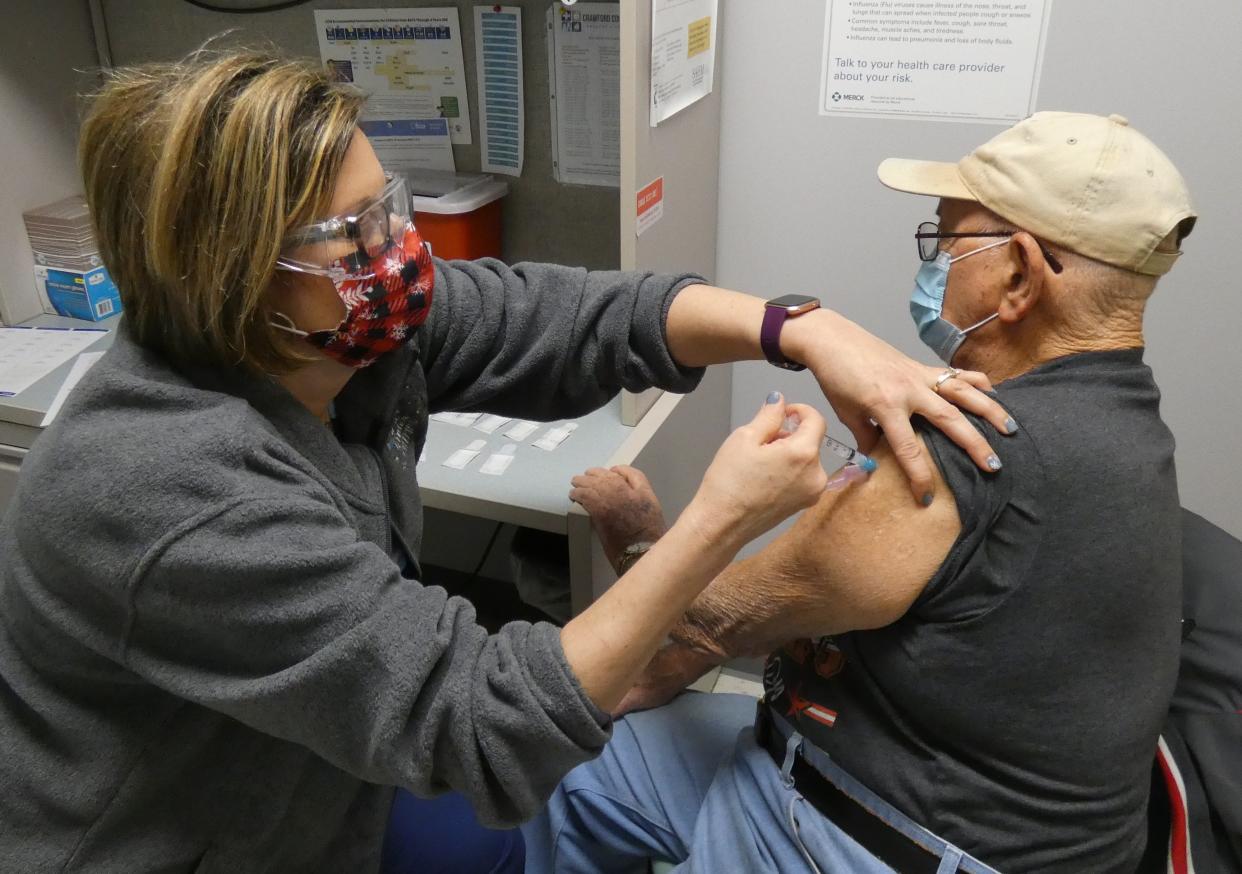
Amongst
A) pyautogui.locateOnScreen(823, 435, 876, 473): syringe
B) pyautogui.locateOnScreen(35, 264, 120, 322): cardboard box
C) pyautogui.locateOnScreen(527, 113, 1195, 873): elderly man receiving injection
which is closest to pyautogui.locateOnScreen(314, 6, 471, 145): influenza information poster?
pyautogui.locateOnScreen(35, 264, 120, 322): cardboard box

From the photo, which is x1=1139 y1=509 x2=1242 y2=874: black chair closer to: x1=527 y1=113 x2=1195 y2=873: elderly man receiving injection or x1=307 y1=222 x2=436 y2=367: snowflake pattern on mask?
x1=527 y1=113 x2=1195 y2=873: elderly man receiving injection

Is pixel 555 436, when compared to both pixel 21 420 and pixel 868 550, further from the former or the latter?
pixel 21 420

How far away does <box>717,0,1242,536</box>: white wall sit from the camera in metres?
1.68

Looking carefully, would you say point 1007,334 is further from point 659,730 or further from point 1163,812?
point 659,730

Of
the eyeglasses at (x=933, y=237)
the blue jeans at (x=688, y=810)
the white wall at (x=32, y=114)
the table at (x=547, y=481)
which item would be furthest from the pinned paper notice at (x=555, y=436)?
the white wall at (x=32, y=114)

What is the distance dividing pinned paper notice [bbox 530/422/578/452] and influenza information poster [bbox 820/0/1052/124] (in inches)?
32.7

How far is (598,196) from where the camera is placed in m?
2.01

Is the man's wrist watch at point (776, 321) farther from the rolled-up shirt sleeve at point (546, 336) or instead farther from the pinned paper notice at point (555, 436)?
the pinned paper notice at point (555, 436)

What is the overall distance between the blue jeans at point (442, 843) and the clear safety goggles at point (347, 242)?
75 cm

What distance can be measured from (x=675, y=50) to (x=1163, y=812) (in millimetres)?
1286

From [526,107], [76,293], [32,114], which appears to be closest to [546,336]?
[526,107]

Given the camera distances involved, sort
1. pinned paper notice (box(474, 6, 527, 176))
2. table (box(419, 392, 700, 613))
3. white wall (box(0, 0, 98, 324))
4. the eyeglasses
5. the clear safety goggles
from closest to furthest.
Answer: the clear safety goggles → the eyeglasses → table (box(419, 392, 700, 613)) → pinned paper notice (box(474, 6, 527, 176)) → white wall (box(0, 0, 98, 324))

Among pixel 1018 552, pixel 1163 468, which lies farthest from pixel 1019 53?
pixel 1018 552

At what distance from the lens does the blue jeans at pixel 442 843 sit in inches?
52.7
